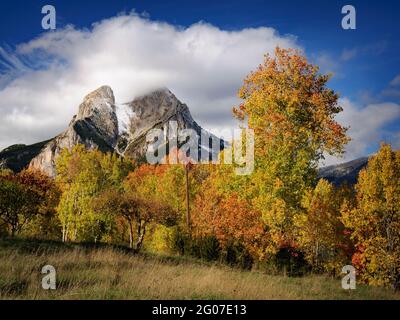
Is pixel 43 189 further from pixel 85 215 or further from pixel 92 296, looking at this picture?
pixel 92 296

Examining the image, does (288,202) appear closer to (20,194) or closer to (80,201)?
(20,194)

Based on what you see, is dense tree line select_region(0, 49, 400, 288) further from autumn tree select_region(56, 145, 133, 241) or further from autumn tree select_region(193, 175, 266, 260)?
autumn tree select_region(56, 145, 133, 241)

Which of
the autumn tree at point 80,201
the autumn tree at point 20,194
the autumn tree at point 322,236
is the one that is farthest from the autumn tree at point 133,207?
the autumn tree at point 322,236

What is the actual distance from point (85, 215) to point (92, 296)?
114ft

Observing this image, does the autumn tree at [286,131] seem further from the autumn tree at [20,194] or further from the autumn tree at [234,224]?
the autumn tree at [20,194]

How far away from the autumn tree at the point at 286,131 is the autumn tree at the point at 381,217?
9.50 feet

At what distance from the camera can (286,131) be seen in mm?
24109

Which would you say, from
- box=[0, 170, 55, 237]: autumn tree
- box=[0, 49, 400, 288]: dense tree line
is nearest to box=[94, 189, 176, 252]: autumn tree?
box=[0, 49, 400, 288]: dense tree line

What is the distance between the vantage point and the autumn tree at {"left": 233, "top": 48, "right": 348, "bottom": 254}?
2370cm

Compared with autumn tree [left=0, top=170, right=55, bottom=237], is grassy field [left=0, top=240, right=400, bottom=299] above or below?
below

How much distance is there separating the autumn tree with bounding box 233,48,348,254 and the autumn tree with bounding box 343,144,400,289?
289cm

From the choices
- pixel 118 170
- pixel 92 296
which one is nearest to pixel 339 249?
pixel 92 296

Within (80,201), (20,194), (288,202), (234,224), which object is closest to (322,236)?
(288,202)

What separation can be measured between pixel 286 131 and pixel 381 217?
7625mm
